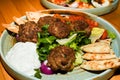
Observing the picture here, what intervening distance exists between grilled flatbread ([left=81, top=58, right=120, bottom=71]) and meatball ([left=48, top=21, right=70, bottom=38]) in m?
0.21

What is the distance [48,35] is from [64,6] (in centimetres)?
51

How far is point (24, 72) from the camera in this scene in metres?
1.15

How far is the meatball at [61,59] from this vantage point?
45.9 inches

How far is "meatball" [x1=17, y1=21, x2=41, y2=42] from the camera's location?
53.4 inches

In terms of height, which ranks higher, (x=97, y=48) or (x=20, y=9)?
(x=20, y=9)

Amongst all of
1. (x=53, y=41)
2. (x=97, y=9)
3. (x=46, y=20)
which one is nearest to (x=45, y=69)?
(x=53, y=41)

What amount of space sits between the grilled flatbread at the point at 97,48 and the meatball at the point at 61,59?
119mm

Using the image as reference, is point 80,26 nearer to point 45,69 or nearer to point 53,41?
point 53,41

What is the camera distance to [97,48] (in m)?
1.27

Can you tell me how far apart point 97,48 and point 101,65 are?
12 centimetres

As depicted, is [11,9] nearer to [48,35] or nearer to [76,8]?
[76,8]

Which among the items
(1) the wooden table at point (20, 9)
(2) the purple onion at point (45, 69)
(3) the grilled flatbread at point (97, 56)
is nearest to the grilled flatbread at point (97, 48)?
(3) the grilled flatbread at point (97, 56)

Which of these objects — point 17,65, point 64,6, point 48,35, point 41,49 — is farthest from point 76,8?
point 17,65

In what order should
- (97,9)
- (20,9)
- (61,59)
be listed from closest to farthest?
(61,59)
(97,9)
(20,9)
